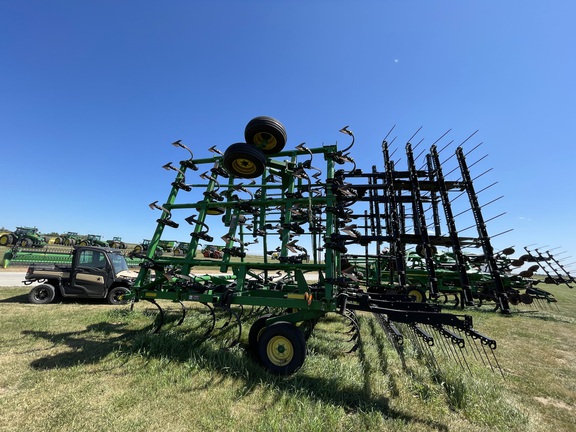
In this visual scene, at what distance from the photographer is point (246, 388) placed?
11.5ft

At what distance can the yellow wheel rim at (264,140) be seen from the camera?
5625 millimetres

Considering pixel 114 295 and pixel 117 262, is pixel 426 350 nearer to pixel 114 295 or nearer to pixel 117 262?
pixel 114 295

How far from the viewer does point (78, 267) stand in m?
9.55

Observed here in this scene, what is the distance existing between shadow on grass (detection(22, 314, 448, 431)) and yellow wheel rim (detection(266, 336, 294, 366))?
22cm

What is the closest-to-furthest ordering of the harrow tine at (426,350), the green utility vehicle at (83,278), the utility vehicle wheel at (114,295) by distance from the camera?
the harrow tine at (426,350) < the green utility vehicle at (83,278) < the utility vehicle wheel at (114,295)

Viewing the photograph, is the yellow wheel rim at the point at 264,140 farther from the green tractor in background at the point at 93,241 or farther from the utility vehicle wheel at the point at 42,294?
the green tractor in background at the point at 93,241

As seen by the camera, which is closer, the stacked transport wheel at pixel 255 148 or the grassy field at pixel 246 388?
the grassy field at pixel 246 388

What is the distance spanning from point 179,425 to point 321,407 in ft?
5.05

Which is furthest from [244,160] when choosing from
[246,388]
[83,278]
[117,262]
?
[83,278]

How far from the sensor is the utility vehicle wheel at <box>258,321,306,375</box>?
3.95 m

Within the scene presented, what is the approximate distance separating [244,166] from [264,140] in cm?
90

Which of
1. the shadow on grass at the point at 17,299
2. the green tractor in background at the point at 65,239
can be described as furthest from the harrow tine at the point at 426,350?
the green tractor in background at the point at 65,239

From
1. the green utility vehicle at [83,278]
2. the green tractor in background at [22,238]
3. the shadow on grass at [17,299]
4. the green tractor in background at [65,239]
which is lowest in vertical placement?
the shadow on grass at [17,299]

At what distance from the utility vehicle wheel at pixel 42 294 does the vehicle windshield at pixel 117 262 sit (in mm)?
1930
